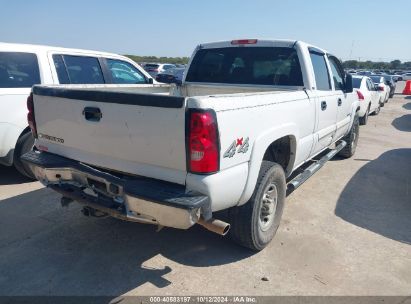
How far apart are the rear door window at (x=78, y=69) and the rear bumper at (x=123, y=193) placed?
2498mm

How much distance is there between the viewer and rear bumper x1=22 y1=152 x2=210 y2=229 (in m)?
2.42

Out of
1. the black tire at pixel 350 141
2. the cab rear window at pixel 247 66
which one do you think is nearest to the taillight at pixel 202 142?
the cab rear window at pixel 247 66

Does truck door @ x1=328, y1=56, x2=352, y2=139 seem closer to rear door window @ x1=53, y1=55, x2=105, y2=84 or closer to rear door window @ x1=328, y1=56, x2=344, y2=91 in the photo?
rear door window @ x1=328, y1=56, x2=344, y2=91

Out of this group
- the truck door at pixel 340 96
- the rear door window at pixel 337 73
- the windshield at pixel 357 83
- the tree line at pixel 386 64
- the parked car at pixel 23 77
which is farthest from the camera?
the tree line at pixel 386 64

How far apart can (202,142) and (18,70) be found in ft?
12.4

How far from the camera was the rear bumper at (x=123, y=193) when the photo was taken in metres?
2.42

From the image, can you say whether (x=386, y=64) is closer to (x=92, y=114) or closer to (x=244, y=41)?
(x=244, y=41)

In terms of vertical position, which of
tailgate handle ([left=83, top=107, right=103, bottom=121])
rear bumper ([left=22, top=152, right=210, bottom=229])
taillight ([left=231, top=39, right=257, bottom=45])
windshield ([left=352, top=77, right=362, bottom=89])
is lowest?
A: rear bumper ([left=22, top=152, right=210, bottom=229])

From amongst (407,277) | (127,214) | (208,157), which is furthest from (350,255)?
(127,214)

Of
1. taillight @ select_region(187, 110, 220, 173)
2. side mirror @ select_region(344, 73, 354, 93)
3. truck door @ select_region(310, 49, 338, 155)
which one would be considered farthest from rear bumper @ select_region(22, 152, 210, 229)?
side mirror @ select_region(344, 73, 354, 93)

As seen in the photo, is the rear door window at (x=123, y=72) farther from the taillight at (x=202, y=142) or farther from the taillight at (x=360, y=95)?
the taillight at (x=360, y=95)

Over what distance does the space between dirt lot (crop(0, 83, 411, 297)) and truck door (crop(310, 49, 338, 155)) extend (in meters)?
0.88

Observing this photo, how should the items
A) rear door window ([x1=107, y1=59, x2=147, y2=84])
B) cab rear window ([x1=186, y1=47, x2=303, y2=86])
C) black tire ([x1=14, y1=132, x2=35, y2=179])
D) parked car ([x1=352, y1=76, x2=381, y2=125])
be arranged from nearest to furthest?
cab rear window ([x1=186, y1=47, x2=303, y2=86]) < black tire ([x1=14, y1=132, x2=35, y2=179]) < rear door window ([x1=107, y1=59, x2=147, y2=84]) < parked car ([x1=352, y1=76, x2=381, y2=125])

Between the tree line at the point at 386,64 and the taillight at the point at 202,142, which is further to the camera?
the tree line at the point at 386,64
